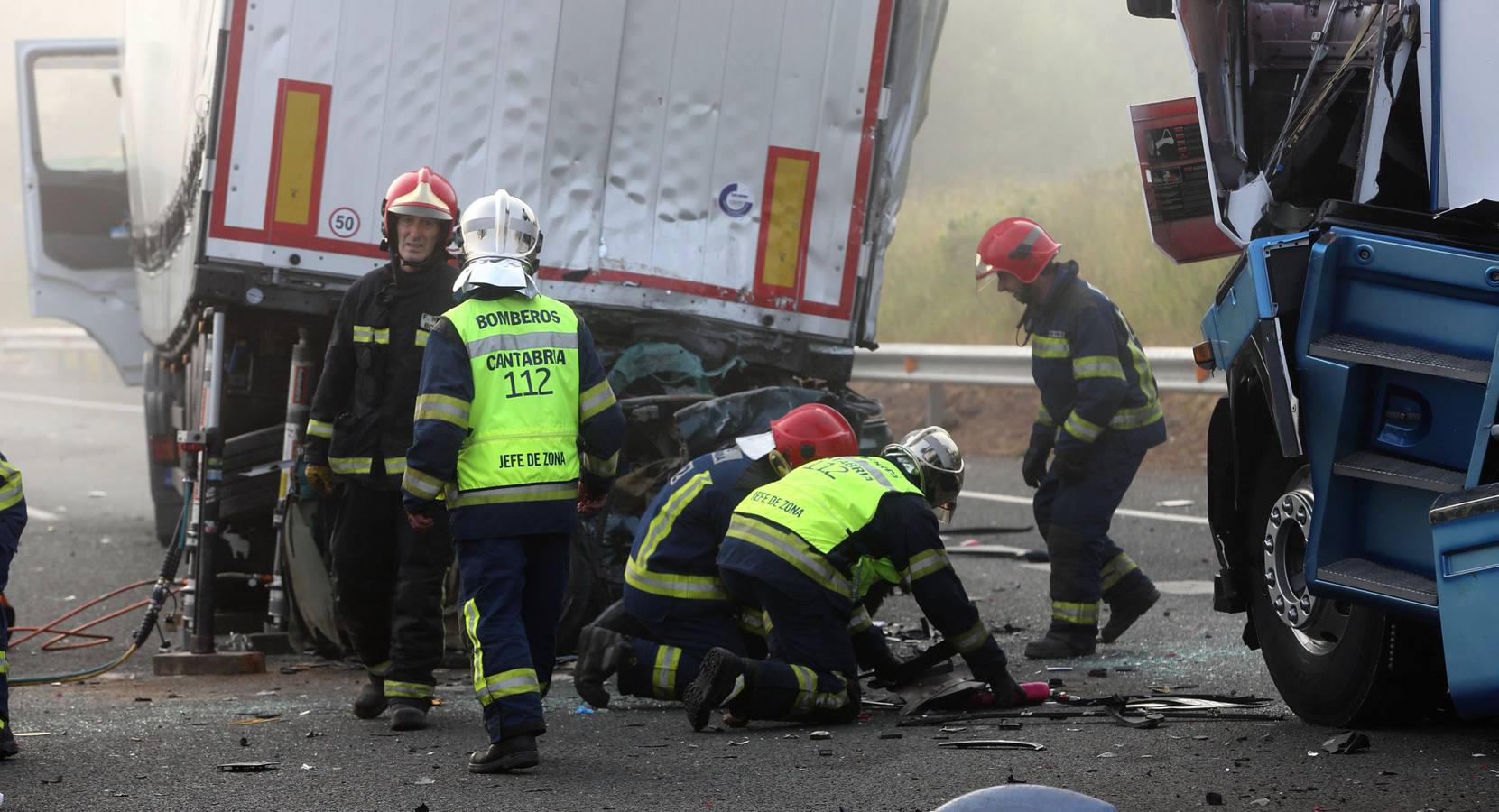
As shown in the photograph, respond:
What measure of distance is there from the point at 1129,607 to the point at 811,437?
1953 mm

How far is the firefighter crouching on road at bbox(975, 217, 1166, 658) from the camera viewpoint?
277 inches

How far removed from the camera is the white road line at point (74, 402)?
75.1 feet

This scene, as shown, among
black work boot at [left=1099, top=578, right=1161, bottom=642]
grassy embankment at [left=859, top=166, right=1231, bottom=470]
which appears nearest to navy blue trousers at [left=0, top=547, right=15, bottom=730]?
black work boot at [left=1099, top=578, right=1161, bottom=642]

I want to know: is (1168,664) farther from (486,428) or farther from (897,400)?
(897,400)

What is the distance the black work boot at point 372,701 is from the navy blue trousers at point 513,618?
2.60 ft

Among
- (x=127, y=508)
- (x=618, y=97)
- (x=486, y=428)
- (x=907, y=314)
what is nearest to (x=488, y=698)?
(x=486, y=428)

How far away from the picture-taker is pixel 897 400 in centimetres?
1772

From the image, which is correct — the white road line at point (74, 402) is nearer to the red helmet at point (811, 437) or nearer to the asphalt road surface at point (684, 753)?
the asphalt road surface at point (684, 753)

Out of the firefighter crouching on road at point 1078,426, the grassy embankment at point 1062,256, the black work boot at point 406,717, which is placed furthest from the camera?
the grassy embankment at point 1062,256

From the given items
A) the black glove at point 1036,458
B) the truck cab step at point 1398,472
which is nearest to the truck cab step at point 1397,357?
the truck cab step at point 1398,472

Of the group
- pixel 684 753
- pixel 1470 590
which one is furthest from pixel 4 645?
pixel 1470 590

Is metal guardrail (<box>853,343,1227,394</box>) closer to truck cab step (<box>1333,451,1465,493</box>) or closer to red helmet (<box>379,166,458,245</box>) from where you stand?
red helmet (<box>379,166,458,245</box>)

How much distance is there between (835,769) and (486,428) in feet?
4.61

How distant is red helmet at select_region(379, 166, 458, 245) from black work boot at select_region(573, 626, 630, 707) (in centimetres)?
149
